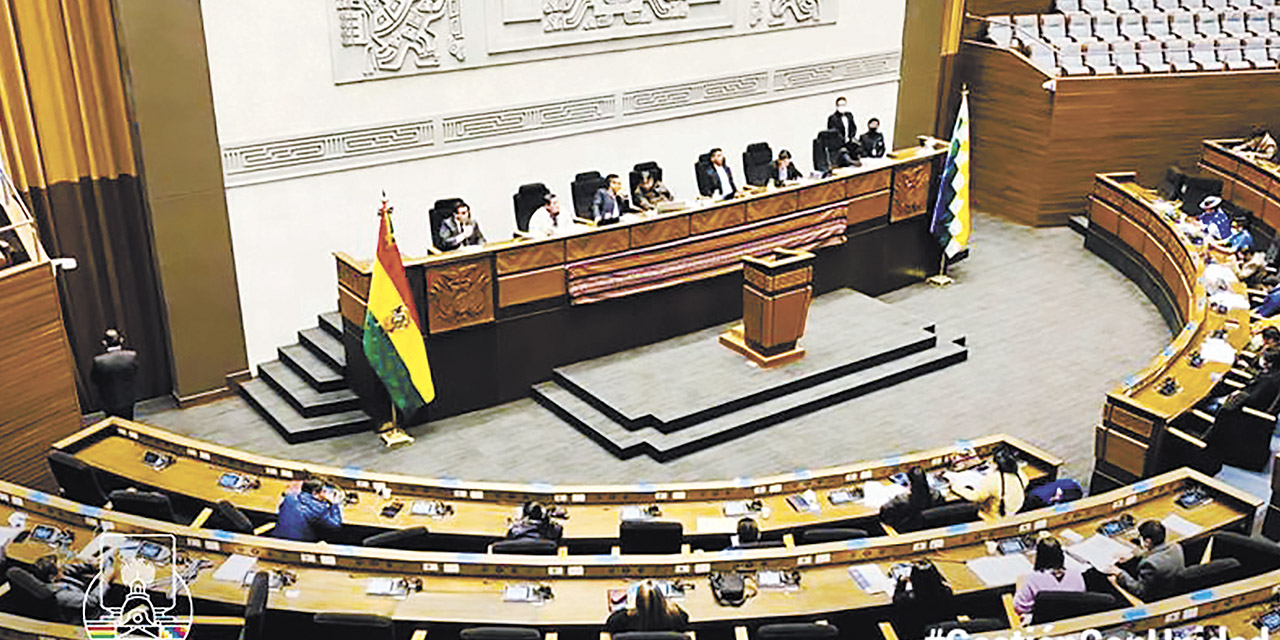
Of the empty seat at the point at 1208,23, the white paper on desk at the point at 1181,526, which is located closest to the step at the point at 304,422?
the white paper on desk at the point at 1181,526

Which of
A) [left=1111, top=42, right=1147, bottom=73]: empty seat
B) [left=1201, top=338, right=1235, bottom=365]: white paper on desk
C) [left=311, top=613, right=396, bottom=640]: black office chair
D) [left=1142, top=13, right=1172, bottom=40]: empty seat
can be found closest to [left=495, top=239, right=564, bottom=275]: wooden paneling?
[left=311, top=613, right=396, bottom=640]: black office chair

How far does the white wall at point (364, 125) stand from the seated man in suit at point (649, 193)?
0.97 m

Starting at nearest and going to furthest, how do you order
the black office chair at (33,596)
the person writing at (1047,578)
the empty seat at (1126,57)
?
the black office chair at (33,596) < the person writing at (1047,578) < the empty seat at (1126,57)

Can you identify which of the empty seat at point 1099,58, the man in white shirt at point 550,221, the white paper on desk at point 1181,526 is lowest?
the white paper on desk at point 1181,526

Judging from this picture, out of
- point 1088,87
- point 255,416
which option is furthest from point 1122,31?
point 255,416

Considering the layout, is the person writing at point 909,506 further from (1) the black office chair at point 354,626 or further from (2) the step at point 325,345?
(2) the step at point 325,345

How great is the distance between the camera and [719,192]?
10.7 metres

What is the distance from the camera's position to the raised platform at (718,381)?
8.40 m

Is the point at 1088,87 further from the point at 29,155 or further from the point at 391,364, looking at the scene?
the point at 29,155

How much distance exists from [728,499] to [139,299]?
17.7ft

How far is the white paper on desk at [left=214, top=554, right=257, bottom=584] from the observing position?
5.57m

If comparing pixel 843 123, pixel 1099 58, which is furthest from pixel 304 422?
pixel 1099 58

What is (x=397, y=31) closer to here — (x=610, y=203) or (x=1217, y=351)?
(x=610, y=203)

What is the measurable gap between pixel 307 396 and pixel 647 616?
15.3ft
